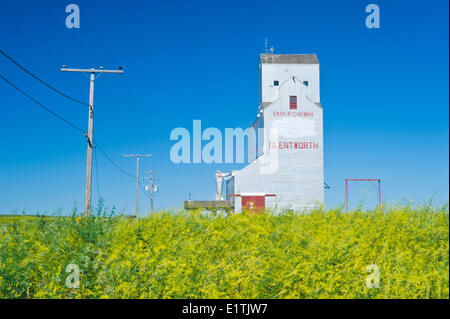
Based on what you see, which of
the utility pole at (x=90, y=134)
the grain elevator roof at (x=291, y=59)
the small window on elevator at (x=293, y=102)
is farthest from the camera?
the grain elevator roof at (x=291, y=59)

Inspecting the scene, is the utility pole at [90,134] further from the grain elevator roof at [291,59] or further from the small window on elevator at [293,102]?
the grain elevator roof at [291,59]

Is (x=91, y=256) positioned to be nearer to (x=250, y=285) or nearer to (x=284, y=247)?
(x=250, y=285)

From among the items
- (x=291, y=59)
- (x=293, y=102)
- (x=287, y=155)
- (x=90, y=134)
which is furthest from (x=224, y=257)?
(x=291, y=59)

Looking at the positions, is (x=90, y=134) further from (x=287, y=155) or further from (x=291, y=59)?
(x=291, y=59)

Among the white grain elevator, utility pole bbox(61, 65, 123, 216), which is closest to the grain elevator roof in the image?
the white grain elevator

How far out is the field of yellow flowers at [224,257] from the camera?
7480mm

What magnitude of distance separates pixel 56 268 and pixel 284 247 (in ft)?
16.2

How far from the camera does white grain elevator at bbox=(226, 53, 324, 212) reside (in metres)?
34.0

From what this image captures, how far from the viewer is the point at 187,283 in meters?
7.40

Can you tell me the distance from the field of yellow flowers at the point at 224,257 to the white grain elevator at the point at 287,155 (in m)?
22.5

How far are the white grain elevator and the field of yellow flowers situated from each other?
73.7 feet

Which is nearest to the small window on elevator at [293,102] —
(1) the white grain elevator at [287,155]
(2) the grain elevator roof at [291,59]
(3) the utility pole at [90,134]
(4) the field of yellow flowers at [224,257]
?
(1) the white grain elevator at [287,155]

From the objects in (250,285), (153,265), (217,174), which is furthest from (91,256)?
(217,174)

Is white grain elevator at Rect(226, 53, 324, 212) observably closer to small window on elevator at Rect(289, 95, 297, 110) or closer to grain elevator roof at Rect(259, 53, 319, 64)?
small window on elevator at Rect(289, 95, 297, 110)
